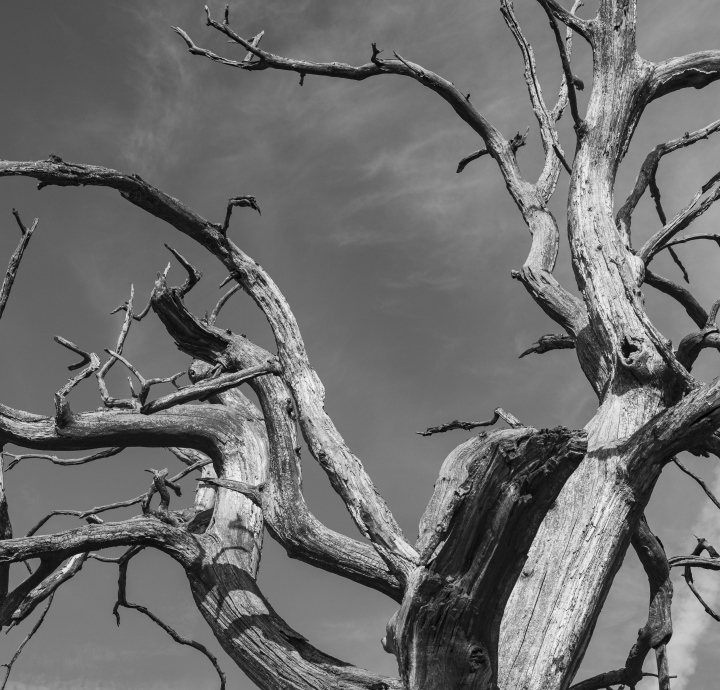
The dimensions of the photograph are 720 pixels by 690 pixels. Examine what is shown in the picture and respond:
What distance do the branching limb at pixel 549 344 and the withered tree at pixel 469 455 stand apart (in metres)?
0.02

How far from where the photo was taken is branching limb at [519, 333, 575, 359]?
21.8 ft

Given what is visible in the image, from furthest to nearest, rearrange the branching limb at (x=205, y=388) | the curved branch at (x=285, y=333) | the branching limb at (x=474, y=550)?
1. the branching limb at (x=205, y=388)
2. the curved branch at (x=285, y=333)
3. the branching limb at (x=474, y=550)

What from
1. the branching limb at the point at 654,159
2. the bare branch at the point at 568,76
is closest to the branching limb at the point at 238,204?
the bare branch at the point at 568,76

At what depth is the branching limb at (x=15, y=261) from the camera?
5.31 meters

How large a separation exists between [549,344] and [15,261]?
4.58 meters

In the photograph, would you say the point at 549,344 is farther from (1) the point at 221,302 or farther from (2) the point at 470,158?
(1) the point at 221,302

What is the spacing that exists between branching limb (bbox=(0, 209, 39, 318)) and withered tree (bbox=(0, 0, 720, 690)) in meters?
0.02

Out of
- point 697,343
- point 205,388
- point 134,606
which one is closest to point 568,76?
point 697,343

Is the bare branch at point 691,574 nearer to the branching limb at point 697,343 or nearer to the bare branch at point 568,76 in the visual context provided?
the branching limb at point 697,343

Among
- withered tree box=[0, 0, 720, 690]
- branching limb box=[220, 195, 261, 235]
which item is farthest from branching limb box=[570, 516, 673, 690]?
branching limb box=[220, 195, 261, 235]

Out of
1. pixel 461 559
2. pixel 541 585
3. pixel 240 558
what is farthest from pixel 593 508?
pixel 240 558

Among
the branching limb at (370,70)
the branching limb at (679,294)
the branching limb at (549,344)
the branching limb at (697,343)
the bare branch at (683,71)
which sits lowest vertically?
the branching limb at (697,343)

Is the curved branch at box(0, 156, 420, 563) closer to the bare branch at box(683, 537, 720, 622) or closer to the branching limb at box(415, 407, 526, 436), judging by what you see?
the branching limb at box(415, 407, 526, 436)

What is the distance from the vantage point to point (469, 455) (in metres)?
2.98
